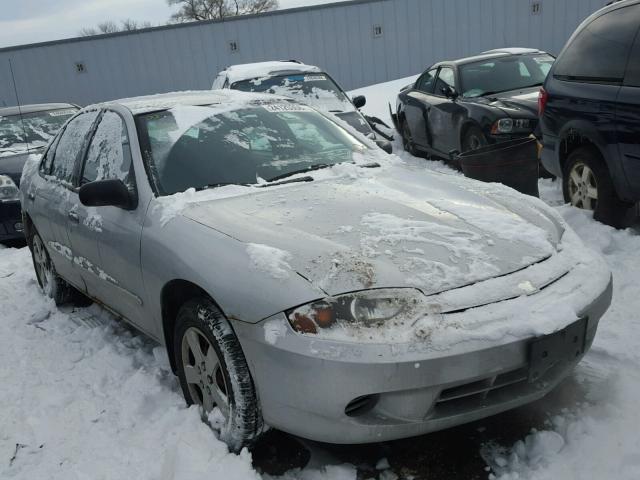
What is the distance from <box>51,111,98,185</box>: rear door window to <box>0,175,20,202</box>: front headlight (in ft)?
8.29

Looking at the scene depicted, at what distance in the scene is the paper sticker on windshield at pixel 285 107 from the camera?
12.0 feet

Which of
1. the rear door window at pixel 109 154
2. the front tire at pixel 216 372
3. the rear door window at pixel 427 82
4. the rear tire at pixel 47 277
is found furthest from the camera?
the rear door window at pixel 427 82

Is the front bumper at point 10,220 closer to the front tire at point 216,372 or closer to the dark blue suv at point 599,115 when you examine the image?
the front tire at point 216,372

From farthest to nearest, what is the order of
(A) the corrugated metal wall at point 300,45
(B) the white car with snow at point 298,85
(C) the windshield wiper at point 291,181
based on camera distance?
(A) the corrugated metal wall at point 300,45 → (B) the white car with snow at point 298,85 → (C) the windshield wiper at point 291,181

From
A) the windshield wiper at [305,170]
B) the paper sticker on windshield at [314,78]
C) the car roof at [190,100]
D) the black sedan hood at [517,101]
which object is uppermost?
the car roof at [190,100]

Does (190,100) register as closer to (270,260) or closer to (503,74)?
(270,260)

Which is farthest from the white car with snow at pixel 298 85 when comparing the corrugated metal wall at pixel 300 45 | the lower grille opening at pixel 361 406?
the corrugated metal wall at pixel 300 45

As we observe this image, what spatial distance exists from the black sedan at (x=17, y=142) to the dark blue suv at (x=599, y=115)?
5.53m

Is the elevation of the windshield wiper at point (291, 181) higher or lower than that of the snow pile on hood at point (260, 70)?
lower

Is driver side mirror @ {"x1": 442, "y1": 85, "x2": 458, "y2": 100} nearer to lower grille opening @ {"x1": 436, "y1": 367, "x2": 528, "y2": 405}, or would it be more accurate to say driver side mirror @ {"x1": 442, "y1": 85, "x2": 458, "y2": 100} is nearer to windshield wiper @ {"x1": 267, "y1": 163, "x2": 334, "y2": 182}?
windshield wiper @ {"x1": 267, "y1": 163, "x2": 334, "y2": 182}

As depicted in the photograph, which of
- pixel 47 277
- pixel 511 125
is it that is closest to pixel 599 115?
pixel 511 125

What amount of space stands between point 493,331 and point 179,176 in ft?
5.75

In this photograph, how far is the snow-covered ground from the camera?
7.43 feet

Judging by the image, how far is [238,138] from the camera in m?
3.28
